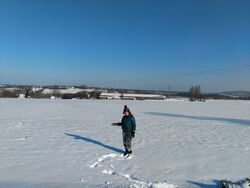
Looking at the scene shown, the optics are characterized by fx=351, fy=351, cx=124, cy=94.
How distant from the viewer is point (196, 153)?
12.4 m

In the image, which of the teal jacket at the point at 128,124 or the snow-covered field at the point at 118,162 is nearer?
the snow-covered field at the point at 118,162

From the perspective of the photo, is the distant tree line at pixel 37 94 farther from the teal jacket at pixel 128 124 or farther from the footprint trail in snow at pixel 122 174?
the footprint trail in snow at pixel 122 174

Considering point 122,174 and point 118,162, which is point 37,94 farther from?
point 122,174

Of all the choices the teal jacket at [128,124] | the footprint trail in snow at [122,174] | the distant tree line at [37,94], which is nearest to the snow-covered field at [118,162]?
the footprint trail in snow at [122,174]

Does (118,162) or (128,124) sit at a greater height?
(128,124)

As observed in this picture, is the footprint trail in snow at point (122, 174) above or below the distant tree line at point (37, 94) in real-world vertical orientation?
below

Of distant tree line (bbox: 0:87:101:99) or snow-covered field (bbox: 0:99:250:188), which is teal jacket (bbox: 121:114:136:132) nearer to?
snow-covered field (bbox: 0:99:250:188)

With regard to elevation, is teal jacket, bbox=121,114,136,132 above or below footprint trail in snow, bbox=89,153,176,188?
above

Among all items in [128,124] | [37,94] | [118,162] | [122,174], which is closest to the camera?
[122,174]

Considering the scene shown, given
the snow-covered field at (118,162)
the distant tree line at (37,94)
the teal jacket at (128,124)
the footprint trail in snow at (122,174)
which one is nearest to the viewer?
the footprint trail in snow at (122,174)

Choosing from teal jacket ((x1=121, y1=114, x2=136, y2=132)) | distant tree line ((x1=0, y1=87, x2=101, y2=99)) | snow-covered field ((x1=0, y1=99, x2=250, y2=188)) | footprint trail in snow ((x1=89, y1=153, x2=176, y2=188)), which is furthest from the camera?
distant tree line ((x1=0, y1=87, x2=101, y2=99))

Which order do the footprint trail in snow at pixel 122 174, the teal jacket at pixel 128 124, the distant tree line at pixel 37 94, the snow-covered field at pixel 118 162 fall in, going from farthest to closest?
the distant tree line at pixel 37 94, the teal jacket at pixel 128 124, the snow-covered field at pixel 118 162, the footprint trail in snow at pixel 122 174

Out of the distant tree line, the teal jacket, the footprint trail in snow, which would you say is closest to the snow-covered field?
the footprint trail in snow

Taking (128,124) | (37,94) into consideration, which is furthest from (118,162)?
(37,94)
